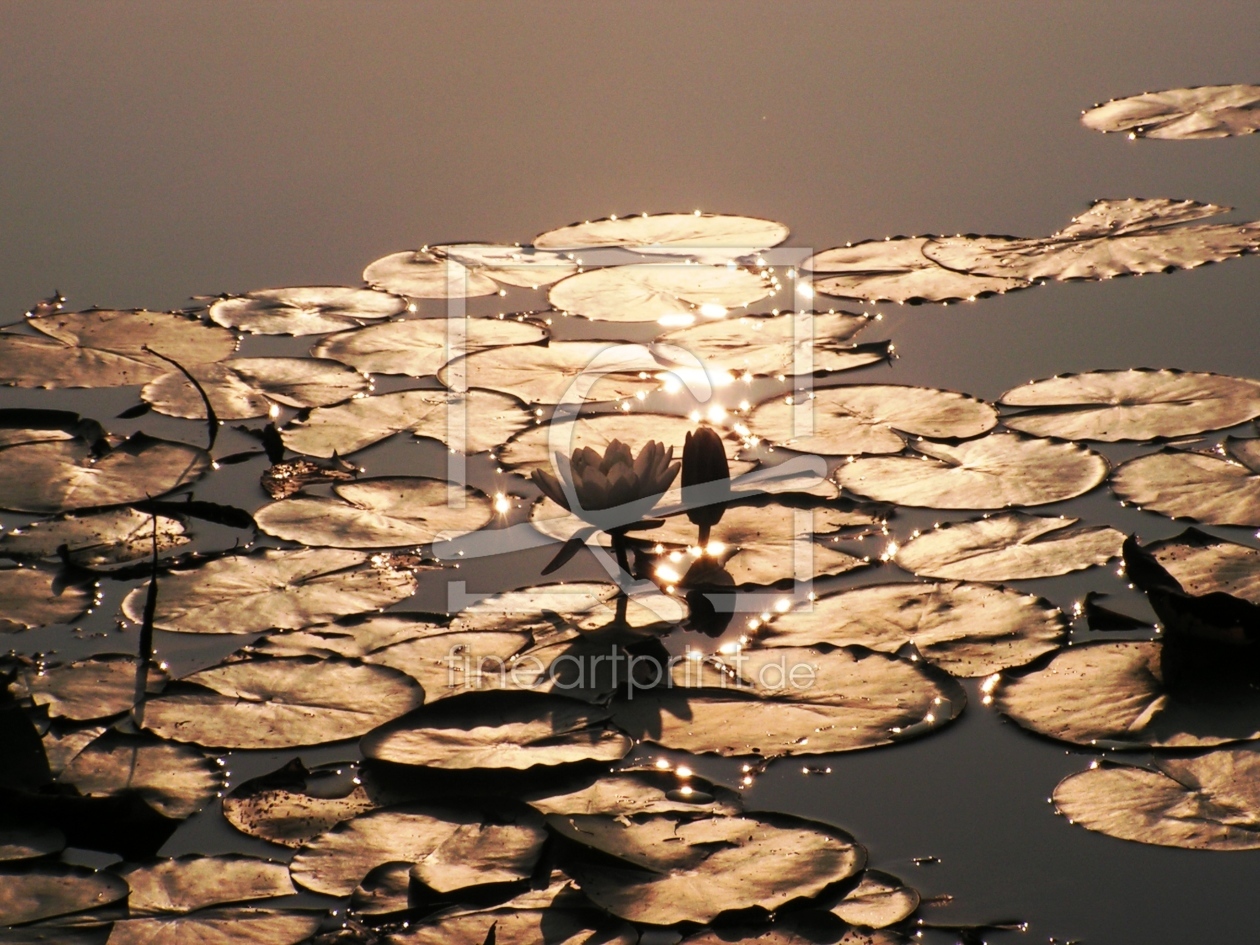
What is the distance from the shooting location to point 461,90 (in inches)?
213

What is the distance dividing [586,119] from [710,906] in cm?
373

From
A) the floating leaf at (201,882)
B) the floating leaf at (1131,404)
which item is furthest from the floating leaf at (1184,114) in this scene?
the floating leaf at (201,882)

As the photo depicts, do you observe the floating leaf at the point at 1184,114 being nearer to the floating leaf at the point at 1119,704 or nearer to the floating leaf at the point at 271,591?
the floating leaf at the point at 1119,704

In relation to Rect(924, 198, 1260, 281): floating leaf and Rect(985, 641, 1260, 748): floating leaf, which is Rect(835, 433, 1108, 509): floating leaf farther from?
Rect(924, 198, 1260, 281): floating leaf

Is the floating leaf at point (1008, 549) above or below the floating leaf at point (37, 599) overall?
above

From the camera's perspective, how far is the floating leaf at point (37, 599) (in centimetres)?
250

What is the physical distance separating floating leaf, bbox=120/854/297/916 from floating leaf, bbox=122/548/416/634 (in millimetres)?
611

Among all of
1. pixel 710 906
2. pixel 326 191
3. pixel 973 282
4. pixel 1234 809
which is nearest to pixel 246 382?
→ pixel 326 191

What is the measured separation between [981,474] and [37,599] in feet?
5.88

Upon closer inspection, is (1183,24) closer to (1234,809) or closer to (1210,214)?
(1210,214)

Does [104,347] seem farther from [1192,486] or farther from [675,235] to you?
[1192,486]

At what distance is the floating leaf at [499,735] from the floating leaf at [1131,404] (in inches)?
50.8

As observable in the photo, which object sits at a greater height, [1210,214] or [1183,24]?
[1183,24]

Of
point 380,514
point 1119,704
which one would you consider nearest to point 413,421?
point 380,514
